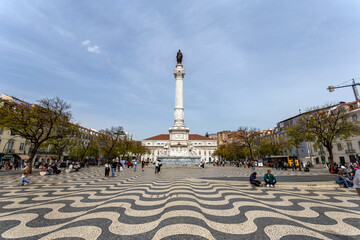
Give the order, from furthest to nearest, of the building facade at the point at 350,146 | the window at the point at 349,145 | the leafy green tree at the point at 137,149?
the leafy green tree at the point at 137,149 < the window at the point at 349,145 < the building facade at the point at 350,146

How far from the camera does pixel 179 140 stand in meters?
33.5

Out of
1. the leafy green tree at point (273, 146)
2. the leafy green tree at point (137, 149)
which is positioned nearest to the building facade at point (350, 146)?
the leafy green tree at point (273, 146)

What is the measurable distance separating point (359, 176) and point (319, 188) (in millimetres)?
5138

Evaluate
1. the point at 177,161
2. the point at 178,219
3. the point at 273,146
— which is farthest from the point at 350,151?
the point at 178,219

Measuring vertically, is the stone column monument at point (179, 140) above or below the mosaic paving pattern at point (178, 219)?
above

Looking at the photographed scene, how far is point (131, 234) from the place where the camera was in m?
3.30

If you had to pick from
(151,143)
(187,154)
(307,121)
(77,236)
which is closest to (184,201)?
(77,236)

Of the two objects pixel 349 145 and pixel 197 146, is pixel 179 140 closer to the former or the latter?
pixel 349 145

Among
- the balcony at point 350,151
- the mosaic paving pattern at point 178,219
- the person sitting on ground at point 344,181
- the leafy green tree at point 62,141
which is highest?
the leafy green tree at point 62,141

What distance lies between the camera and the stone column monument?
3023cm

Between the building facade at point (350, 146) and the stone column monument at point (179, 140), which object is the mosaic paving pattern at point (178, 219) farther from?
the building facade at point (350, 146)

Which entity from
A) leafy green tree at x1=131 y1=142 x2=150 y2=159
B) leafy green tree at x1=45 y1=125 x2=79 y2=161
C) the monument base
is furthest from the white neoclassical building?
leafy green tree at x1=45 y1=125 x2=79 y2=161

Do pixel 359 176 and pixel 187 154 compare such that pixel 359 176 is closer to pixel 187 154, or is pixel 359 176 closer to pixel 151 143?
pixel 187 154

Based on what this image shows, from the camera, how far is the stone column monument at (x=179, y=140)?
30.2 meters
